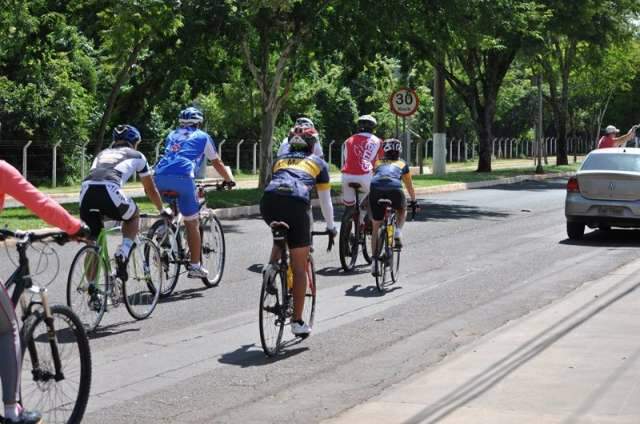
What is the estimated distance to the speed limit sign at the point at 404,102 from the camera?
103 feet

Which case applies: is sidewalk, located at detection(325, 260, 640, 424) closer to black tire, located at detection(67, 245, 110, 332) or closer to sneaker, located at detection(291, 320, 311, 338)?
sneaker, located at detection(291, 320, 311, 338)

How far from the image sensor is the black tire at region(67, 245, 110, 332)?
30.0 ft

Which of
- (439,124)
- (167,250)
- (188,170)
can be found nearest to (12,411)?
(167,250)

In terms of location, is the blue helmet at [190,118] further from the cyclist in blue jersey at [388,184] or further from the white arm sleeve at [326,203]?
the white arm sleeve at [326,203]

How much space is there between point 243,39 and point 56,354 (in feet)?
62.5

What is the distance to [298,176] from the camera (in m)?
8.86

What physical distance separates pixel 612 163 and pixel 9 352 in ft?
45.3

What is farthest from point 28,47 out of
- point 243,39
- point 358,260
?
point 358,260

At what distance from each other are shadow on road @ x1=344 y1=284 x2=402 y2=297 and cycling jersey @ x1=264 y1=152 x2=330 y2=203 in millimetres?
2953

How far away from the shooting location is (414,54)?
29750mm

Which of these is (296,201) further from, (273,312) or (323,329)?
(323,329)

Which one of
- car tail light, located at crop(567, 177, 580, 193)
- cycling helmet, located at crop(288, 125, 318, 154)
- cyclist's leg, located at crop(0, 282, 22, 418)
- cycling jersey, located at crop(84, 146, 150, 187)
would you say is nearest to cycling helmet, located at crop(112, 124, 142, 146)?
cycling jersey, located at crop(84, 146, 150, 187)

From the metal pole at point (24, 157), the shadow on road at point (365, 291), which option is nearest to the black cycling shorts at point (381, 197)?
the shadow on road at point (365, 291)

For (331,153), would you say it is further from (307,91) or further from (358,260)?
(358,260)
